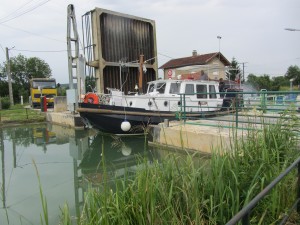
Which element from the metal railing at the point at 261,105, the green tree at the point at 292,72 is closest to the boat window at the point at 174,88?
the metal railing at the point at 261,105

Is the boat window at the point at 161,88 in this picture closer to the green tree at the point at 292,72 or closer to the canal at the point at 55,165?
the canal at the point at 55,165

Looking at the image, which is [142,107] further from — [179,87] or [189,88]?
[189,88]

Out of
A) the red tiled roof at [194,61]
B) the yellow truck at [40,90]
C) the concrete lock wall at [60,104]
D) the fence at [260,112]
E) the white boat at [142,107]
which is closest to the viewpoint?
the fence at [260,112]

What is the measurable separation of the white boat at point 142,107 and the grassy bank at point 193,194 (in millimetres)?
5679

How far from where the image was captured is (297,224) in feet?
7.25

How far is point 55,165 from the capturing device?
612 cm

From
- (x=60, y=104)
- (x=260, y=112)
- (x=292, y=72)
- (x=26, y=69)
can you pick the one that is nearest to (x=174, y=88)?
(x=260, y=112)

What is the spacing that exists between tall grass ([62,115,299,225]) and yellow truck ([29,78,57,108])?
18210mm

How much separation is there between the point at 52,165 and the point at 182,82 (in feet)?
15.3

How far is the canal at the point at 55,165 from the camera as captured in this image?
11.9 feet

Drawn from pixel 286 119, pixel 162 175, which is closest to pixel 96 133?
pixel 286 119

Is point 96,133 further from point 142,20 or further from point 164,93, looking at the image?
point 142,20

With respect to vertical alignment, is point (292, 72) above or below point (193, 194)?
above

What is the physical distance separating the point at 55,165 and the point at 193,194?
4772mm
